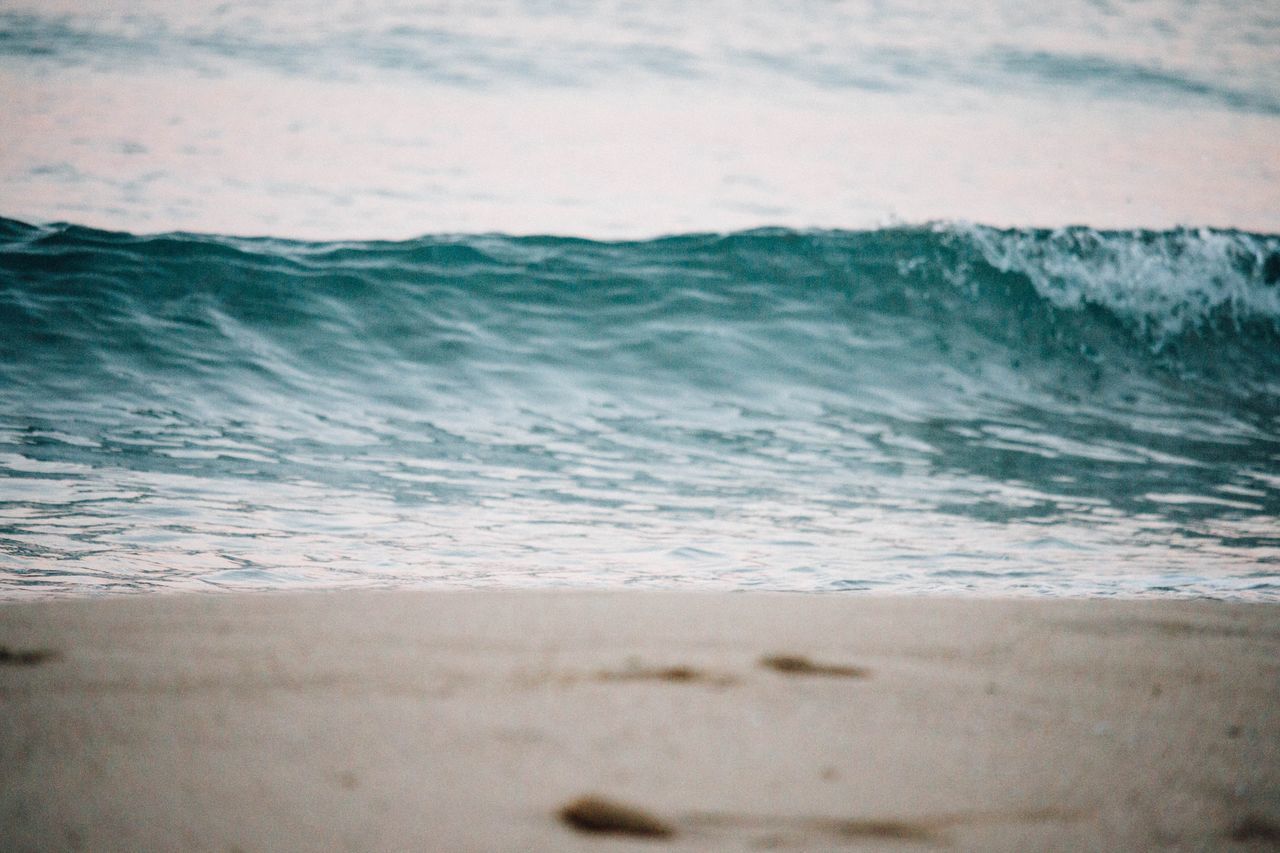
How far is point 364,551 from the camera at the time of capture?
3.15 metres

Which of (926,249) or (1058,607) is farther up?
(926,249)

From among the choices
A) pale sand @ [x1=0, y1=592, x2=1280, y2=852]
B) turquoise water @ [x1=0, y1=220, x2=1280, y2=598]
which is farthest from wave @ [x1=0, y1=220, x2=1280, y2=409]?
pale sand @ [x1=0, y1=592, x2=1280, y2=852]

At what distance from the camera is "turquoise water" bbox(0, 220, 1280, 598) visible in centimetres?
327

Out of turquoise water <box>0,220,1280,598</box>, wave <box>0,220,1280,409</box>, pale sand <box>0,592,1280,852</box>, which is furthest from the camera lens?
wave <box>0,220,1280,409</box>

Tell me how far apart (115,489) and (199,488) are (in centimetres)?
28

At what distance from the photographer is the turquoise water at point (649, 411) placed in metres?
3.27

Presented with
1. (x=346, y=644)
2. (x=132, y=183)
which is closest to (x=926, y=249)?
(x=132, y=183)

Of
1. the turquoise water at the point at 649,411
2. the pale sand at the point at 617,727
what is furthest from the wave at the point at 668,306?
the pale sand at the point at 617,727

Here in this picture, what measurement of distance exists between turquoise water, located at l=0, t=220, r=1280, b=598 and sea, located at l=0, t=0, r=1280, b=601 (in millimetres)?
46

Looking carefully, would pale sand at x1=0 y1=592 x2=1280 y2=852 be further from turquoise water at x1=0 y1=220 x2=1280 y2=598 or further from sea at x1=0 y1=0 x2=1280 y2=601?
sea at x1=0 y1=0 x2=1280 y2=601

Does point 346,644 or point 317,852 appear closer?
point 317,852

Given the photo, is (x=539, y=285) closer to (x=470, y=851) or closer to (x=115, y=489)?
(x=115, y=489)

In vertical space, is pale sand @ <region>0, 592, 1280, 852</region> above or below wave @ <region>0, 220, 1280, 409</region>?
below

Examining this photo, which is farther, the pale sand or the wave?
the wave
